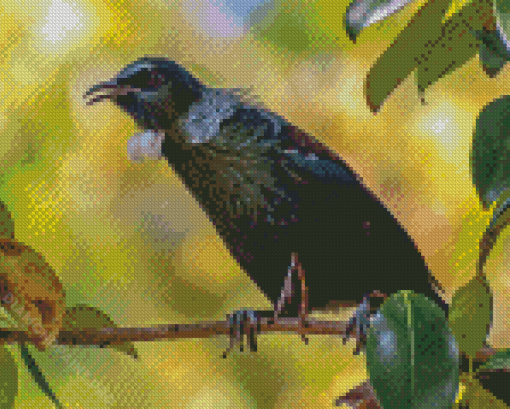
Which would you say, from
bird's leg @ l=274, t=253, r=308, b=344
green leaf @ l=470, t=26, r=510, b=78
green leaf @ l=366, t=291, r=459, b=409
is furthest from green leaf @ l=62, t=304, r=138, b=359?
green leaf @ l=470, t=26, r=510, b=78

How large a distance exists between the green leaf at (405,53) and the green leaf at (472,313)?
34cm

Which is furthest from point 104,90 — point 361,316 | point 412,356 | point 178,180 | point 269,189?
point 412,356

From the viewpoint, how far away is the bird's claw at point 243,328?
2.77 feet

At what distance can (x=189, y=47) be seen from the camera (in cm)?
95

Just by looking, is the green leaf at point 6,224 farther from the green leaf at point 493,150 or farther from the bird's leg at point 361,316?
the green leaf at point 493,150

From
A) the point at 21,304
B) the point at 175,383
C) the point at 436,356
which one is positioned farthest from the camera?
the point at 175,383

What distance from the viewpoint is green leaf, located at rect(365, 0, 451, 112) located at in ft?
2.33

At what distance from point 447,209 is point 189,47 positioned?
547 mm

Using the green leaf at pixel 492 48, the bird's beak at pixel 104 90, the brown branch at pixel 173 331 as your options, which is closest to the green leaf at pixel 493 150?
the green leaf at pixel 492 48

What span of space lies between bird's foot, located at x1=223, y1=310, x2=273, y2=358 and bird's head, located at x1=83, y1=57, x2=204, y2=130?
1.23ft

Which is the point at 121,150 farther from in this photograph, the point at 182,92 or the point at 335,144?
the point at 335,144

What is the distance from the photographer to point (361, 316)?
85cm

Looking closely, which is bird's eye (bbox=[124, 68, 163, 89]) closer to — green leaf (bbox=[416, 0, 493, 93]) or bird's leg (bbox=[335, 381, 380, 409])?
green leaf (bbox=[416, 0, 493, 93])

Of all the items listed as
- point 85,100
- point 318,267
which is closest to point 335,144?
point 318,267
